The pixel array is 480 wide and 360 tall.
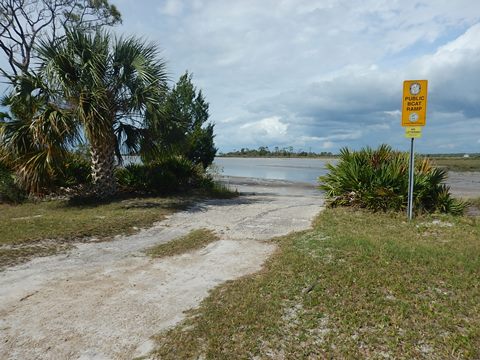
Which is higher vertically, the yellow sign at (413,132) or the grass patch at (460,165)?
the yellow sign at (413,132)

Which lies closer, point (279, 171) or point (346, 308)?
point (346, 308)

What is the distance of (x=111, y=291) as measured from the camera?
15.1 ft

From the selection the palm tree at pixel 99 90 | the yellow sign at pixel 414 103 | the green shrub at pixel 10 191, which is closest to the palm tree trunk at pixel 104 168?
the palm tree at pixel 99 90

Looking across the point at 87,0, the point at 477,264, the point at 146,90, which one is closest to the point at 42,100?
the point at 146,90

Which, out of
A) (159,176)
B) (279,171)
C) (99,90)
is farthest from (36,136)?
(279,171)

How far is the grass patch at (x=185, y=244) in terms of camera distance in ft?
21.1

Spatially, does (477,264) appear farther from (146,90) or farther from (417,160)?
(146,90)

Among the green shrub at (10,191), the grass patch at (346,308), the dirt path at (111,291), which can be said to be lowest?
the dirt path at (111,291)

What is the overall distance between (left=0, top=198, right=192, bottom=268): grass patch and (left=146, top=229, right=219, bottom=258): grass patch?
1.42m

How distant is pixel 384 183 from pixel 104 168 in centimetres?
812

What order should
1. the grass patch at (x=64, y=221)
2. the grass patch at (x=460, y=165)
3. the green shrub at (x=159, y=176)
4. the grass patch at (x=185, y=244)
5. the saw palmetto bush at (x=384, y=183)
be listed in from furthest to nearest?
1. the grass patch at (x=460, y=165)
2. the green shrub at (x=159, y=176)
3. the saw palmetto bush at (x=384, y=183)
4. the grass patch at (x=64, y=221)
5. the grass patch at (x=185, y=244)

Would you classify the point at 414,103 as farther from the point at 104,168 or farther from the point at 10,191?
the point at 10,191

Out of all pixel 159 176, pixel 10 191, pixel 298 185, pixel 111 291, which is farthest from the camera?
pixel 298 185

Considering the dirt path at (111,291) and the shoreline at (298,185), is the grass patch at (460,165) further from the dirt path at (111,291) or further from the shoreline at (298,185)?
the dirt path at (111,291)
